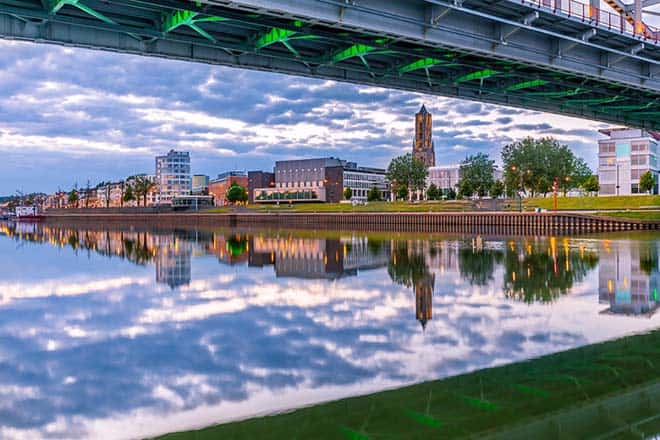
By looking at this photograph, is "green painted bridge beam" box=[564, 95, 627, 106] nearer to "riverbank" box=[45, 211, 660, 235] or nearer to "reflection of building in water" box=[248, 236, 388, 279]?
"reflection of building in water" box=[248, 236, 388, 279]

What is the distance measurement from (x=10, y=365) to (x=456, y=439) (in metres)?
8.73

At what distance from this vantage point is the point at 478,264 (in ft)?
97.7

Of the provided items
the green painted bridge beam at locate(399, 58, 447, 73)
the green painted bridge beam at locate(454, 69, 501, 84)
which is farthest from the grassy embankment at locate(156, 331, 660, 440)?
the green painted bridge beam at locate(454, 69, 501, 84)

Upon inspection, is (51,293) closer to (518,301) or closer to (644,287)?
(518,301)

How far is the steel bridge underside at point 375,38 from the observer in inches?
746

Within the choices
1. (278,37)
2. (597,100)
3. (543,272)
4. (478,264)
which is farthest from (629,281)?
(597,100)

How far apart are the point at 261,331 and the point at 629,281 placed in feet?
49.6

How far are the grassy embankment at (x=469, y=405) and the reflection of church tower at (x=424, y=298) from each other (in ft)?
14.2

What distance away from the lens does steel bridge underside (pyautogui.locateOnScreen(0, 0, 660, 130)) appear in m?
18.9

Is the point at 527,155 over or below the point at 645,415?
over

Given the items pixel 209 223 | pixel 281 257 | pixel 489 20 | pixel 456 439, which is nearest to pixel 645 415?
pixel 456 439

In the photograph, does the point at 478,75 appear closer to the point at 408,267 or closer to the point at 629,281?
the point at 408,267

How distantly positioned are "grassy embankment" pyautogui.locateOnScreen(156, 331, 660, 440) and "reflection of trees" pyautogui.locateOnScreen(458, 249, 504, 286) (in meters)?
11.6

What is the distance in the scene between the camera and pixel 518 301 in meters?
17.9
